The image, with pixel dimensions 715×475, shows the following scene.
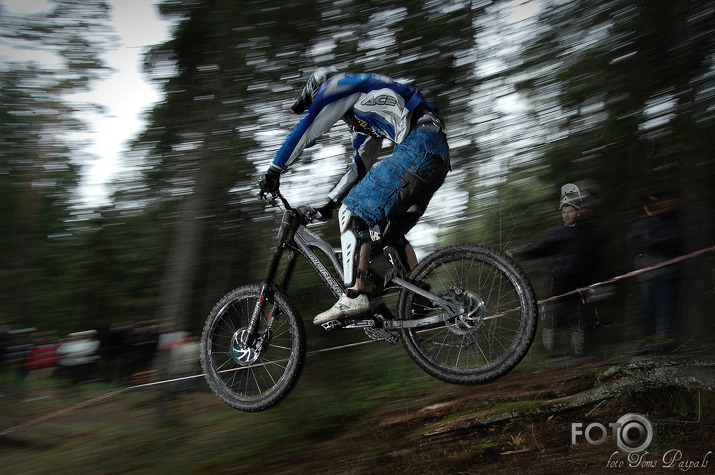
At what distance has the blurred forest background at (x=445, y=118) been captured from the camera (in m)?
3.94

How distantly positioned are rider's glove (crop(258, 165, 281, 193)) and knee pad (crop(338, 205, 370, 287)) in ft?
1.50

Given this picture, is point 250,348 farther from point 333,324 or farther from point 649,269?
point 649,269

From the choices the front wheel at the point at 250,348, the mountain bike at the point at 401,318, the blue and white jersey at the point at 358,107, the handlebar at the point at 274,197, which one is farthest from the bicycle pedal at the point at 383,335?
the blue and white jersey at the point at 358,107

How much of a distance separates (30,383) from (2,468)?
4.70 meters

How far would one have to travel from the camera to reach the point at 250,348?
10.2 ft

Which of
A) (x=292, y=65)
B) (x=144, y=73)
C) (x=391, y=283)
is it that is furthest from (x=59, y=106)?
(x=391, y=283)

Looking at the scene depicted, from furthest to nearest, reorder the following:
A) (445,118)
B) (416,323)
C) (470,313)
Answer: (445,118) → (416,323) → (470,313)

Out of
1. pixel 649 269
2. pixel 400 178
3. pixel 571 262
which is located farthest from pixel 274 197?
pixel 649 269

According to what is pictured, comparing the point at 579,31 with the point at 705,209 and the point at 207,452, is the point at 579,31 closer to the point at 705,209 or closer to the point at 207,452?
the point at 705,209

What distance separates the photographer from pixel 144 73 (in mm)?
5473

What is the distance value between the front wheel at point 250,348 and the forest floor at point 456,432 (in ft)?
1.41

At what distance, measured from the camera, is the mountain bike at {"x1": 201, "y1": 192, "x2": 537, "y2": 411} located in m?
2.62

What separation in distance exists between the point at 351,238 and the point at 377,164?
477 millimetres

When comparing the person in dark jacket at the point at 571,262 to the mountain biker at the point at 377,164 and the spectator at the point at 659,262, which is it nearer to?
the spectator at the point at 659,262
